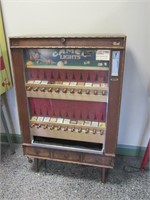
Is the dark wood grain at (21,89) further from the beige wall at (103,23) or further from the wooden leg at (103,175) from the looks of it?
the wooden leg at (103,175)

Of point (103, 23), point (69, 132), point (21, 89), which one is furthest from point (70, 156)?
point (103, 23)

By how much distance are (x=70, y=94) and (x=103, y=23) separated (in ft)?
1.95

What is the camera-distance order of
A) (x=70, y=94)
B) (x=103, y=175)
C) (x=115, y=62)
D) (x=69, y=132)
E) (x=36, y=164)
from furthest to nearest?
(x=36, y=164) → (x=103, y=175) → (x=69, y=132) → (x=70, y=94) → (x=115, y=62)

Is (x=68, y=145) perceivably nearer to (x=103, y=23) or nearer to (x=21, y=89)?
(x=21, y=89)

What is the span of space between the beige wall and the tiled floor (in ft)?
1.93

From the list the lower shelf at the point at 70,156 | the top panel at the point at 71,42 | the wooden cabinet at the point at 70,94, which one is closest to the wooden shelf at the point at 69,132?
the wooden cabinet at the point at 70,94

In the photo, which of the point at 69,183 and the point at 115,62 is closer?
the point at 115,62

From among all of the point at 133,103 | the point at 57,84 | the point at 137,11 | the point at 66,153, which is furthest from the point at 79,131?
the point at 137,11

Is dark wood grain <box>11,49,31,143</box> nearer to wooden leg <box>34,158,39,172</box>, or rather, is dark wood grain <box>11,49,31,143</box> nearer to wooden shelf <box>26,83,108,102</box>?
wooden shelf <box>26,83,108,102</box>

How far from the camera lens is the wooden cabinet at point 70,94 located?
112 cm

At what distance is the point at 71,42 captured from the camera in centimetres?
111

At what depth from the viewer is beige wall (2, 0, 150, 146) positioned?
132cm

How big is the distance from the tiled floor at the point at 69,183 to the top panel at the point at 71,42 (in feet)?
3.57

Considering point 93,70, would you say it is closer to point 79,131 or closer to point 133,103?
point 79,131
